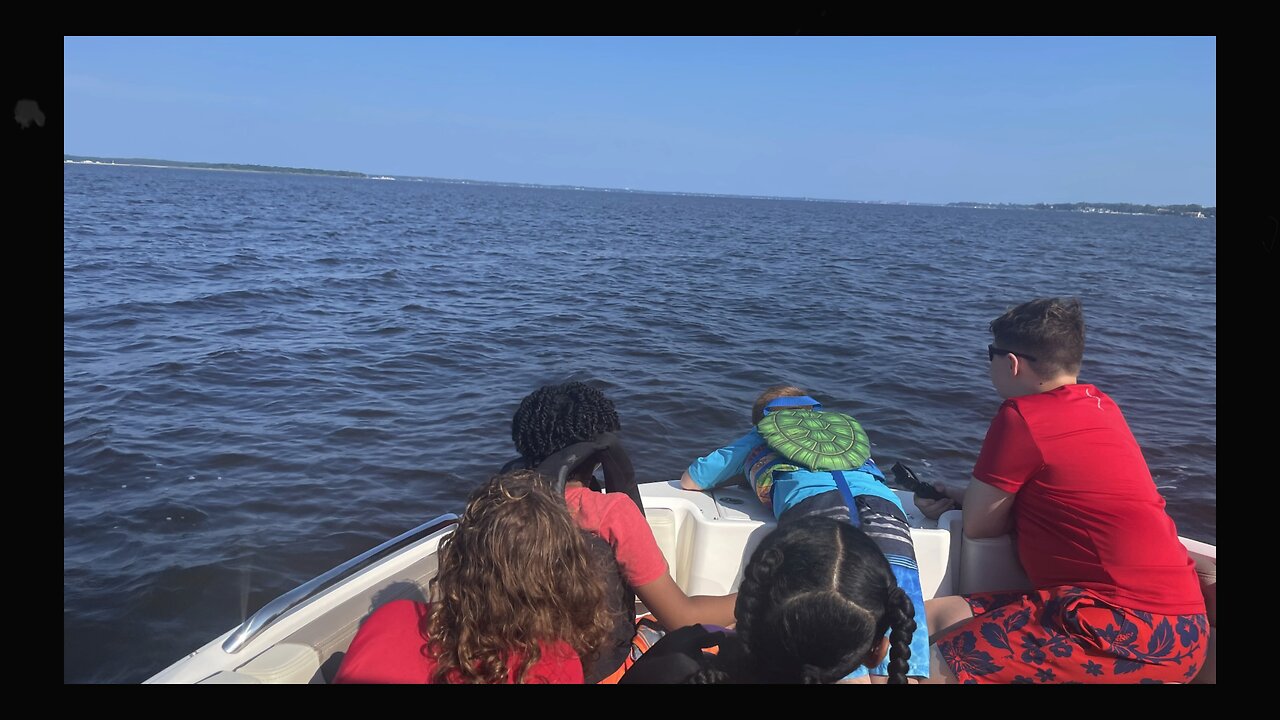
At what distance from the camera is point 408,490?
6.64 metres

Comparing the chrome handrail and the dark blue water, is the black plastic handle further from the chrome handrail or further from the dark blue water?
the chrome handrail

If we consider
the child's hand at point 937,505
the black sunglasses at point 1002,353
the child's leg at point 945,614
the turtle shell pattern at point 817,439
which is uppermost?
the black sunglasses at point 1002,353

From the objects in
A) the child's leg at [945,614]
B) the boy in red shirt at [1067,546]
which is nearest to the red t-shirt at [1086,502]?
the boy in red shirt at [1067,546]

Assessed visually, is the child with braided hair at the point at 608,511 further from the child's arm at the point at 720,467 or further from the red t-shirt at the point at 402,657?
the child's arm at the point at 720,467

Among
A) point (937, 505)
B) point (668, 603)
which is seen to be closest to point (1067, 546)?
point (937, 505)

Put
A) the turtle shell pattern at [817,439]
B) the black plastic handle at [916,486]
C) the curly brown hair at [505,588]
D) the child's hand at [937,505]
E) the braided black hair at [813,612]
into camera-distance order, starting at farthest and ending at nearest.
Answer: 1. the black plastic handle at [916,486]
2. the child's hand at [937,505]
3. the turtle shell pattern at [817,439]
4. the curly brown hair at [505,588]
5. the braided black hair at [813,612]

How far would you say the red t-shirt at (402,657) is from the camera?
1.66 m

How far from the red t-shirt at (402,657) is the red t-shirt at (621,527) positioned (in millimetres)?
500

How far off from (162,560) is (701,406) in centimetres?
585

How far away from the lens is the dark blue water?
560cm

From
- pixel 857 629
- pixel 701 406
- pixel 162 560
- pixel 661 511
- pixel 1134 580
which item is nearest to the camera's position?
pixel 857 629

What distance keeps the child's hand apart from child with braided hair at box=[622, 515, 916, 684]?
1948mm
